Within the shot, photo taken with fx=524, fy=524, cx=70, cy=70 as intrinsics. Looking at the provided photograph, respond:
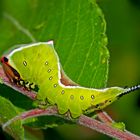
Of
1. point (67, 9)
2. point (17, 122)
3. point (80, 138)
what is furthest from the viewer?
point (80, 138)

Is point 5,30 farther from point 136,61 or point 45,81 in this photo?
point 45,81

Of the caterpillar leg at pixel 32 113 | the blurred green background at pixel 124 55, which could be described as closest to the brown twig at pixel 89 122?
the caterpillar leg at pixel 32 113

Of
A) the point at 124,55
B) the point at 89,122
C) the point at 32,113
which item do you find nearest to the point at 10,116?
the point at 32,113

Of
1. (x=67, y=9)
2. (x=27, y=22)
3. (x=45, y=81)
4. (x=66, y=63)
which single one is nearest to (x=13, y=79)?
(x=45, y=81)

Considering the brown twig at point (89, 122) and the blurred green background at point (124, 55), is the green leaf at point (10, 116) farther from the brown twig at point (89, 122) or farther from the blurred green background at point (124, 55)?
the blurred green background at point (124, 55)

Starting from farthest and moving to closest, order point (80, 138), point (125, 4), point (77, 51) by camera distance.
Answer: point (125, 4), point (80, 138), point (77, 51)
